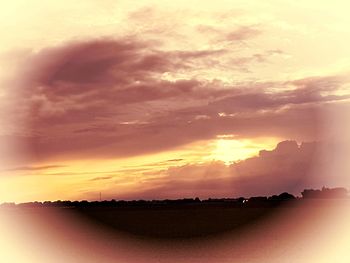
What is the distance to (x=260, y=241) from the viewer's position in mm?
80125

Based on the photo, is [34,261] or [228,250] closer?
[34,261]

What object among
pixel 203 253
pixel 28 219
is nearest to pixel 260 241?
pixel 203 253

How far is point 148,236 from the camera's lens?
92.6 meters

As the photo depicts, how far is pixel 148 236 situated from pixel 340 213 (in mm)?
103837

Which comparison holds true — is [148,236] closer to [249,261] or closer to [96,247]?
[96,247]

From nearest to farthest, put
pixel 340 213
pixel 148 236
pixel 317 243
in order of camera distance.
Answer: pixel 317 243 < pixel 148 236 < pixel 340 213

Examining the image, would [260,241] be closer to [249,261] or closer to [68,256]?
[249,261]

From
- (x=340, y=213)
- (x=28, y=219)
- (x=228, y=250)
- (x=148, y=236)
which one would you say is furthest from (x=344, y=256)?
(x=28, y=219)

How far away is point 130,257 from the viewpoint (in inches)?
2591

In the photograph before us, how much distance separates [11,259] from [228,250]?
2553 cm

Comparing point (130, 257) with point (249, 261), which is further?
point (130, 257)

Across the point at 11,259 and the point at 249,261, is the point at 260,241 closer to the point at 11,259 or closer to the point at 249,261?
the point at 249,261

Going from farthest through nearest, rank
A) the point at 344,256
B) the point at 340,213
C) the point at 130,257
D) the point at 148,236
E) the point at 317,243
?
the point at 340,213
the point at 148,236
the point at 317,243
the point at 130,257
the point at 344,256

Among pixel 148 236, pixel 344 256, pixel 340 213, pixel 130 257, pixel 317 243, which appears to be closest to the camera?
pixel 344 256
